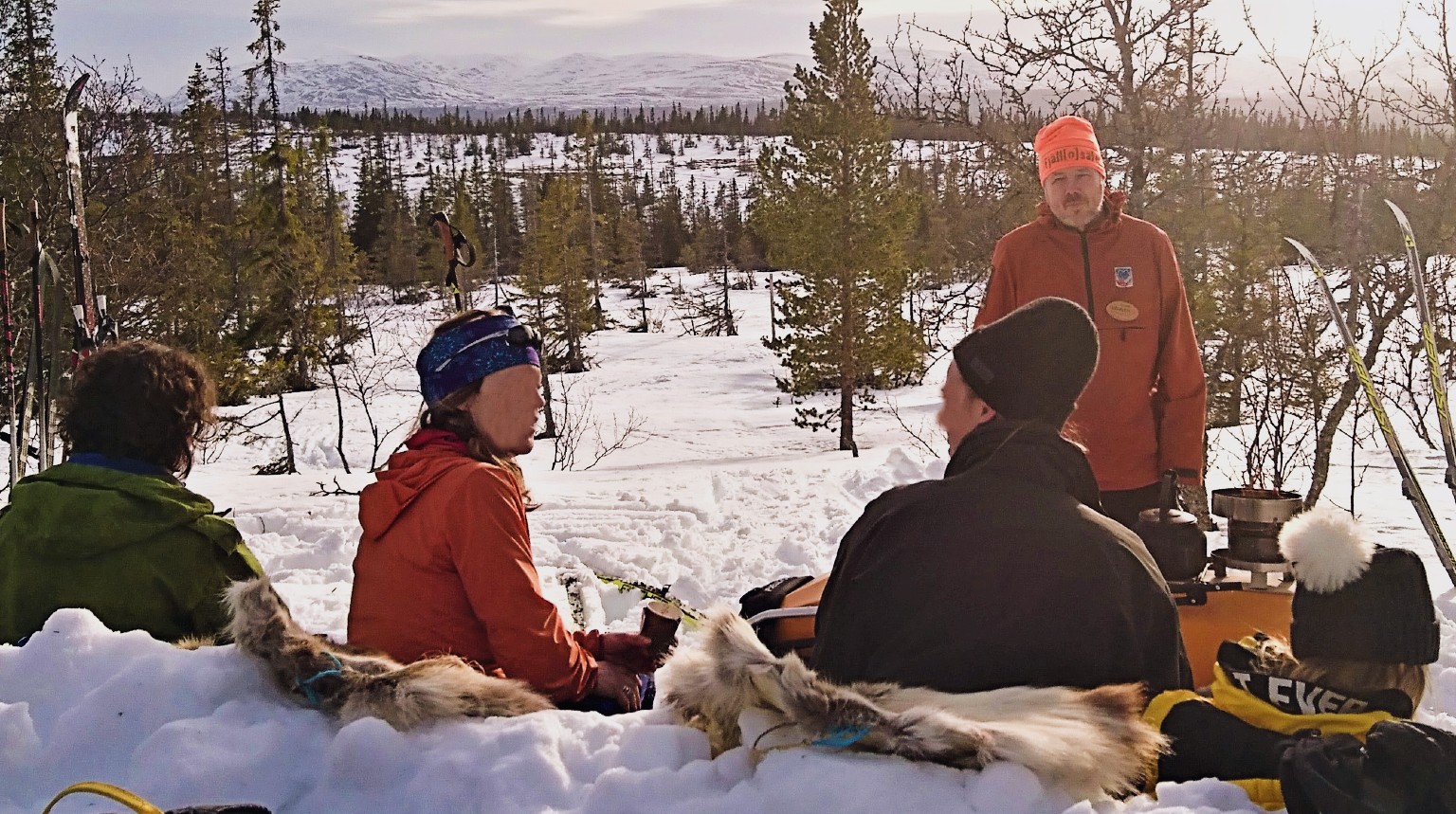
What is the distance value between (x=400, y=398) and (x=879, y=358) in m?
15.3

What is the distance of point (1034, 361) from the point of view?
6.46 ft

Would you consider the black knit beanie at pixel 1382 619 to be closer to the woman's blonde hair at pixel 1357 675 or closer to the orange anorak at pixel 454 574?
the woman's blonde hair at pixel 1357 675

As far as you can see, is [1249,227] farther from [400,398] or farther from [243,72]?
[243,72]

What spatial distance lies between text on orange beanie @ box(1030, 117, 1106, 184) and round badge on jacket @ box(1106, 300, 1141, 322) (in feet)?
1.47

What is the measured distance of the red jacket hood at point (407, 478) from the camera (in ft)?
7.25

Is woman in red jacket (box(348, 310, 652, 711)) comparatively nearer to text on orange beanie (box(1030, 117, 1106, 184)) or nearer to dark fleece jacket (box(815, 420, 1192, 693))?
dark fleece jacket (box(815, 420, 1192, 693))

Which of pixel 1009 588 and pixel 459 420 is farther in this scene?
pixel 459 420

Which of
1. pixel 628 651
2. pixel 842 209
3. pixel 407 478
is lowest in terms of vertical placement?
pixel 628 651

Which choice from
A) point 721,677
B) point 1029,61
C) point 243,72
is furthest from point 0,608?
point 243,72

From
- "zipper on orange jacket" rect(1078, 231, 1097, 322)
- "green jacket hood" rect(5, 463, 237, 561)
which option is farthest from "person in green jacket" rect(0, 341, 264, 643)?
"zipper on orange jacket" rect(1078, 231, 1097, 322)

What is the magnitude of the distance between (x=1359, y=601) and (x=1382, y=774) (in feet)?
1.77

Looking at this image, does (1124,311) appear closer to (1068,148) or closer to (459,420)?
(1068,148)

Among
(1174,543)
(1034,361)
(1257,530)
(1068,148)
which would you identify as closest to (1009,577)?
(1034,361)

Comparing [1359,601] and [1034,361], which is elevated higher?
[1034,361]
